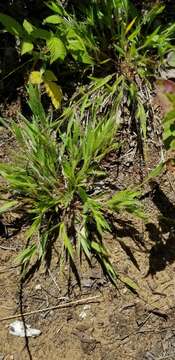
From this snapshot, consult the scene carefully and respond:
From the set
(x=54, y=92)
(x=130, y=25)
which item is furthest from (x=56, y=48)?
(x=130, y=25)

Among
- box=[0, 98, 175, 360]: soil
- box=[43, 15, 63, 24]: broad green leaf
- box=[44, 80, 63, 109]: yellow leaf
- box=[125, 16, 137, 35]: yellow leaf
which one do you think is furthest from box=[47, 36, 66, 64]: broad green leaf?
box=[0, 98, 175, 360]: soil

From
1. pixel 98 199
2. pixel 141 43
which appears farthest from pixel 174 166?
pixel 141 43

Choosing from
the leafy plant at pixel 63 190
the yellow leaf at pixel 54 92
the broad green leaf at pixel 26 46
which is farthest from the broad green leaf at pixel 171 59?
the broad green leaf at pixel 26 46

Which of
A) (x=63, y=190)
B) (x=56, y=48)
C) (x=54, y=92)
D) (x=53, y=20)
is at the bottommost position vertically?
(x=63, y=190)

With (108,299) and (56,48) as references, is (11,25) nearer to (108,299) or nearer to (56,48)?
(56,48)

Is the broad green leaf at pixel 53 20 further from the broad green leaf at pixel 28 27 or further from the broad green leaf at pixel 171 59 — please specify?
the broad green leaf at pixel 171 59

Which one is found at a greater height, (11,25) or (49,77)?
(11,25)

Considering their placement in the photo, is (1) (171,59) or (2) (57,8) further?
(1) (171,59)
